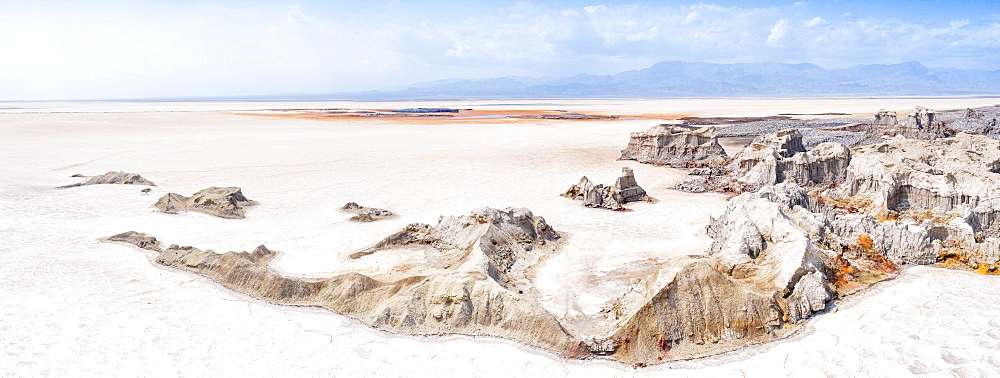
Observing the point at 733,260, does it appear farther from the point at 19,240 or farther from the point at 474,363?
the point at 19,240

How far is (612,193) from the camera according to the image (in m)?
19.2

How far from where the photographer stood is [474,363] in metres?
8.51

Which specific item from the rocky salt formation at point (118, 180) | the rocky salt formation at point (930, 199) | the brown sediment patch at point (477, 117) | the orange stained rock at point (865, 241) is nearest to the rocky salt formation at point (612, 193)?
the rocky salt formation at point (930, 199)

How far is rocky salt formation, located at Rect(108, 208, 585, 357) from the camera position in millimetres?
9391

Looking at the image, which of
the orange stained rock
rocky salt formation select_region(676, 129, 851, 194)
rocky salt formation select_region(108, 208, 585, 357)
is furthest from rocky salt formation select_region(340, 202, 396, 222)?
the orange stained rock

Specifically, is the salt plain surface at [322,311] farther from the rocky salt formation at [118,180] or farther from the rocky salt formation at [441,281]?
the rocky salt formation at [118,180]

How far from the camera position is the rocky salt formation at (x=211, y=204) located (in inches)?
694

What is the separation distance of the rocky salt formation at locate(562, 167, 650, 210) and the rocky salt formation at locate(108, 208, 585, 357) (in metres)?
4.50

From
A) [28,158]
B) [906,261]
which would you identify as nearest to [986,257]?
[906,261]

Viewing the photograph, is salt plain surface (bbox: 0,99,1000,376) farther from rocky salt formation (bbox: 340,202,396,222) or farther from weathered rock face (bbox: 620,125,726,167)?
weathered rock face (bbox: 620,125,726,167)

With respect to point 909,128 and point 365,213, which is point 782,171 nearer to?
point 365,213

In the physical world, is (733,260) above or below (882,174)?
below

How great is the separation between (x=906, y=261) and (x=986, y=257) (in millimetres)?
1315

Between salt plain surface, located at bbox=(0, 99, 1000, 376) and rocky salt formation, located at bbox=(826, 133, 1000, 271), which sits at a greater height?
rocky salt formation, located at bbox=(826, 133, 1000, 271)
